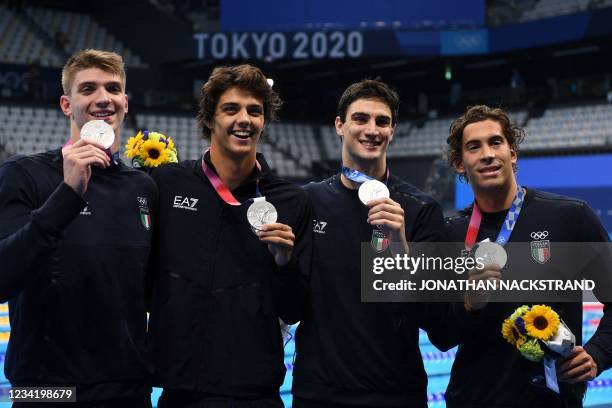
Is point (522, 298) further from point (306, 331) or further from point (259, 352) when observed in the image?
point (259, 352)

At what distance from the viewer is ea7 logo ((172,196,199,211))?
2928 millimetres

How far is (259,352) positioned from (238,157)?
767mm

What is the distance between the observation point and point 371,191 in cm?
287

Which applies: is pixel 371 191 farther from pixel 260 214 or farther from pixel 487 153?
pixel 487 153

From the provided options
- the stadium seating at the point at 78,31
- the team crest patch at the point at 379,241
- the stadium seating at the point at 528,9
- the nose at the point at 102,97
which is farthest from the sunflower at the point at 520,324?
the stadium seating at the point at 78,31

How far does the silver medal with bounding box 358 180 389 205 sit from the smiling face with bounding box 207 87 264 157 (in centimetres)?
47

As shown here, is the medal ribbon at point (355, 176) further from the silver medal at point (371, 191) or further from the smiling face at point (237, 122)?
the smiling face at point (237, 122)

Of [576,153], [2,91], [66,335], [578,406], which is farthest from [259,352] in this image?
[2,91]

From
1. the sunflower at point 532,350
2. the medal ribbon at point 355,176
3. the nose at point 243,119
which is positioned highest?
the nose at point 243,119

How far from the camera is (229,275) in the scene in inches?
112

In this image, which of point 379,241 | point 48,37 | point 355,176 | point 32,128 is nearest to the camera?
point 379,241

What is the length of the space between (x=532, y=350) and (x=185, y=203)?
1.46 meters

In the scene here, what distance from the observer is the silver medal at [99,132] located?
2599 mm

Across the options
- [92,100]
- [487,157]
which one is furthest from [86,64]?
[487,157]
